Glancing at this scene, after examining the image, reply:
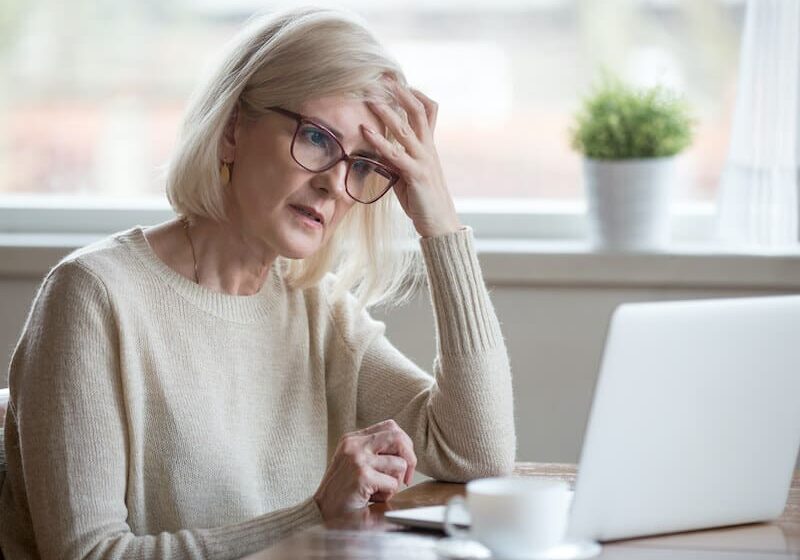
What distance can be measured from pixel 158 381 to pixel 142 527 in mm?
193

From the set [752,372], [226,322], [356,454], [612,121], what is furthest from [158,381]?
[612,121]

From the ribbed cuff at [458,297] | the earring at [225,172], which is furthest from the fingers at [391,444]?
the earring at [225,172]

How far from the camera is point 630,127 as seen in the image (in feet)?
8.39

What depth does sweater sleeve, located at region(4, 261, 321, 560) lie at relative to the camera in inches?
55.5

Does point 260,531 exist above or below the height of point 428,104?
below

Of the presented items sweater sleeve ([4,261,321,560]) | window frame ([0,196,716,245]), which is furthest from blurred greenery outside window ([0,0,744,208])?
sweater sleeve ([4,261,321,560])

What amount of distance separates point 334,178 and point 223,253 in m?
0.21

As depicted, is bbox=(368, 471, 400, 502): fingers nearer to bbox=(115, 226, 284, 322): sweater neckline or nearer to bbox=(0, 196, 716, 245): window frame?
bbox=(115, 226, 284, 322): sweater neckline

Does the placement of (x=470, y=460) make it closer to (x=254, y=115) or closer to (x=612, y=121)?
(x=254, y=115)

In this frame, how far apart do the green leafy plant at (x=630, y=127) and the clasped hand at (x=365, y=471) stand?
126cm

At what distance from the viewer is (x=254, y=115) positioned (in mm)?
1688

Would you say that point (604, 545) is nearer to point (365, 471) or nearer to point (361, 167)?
→ point (365, 471)

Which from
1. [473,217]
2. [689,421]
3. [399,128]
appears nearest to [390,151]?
[399,128]

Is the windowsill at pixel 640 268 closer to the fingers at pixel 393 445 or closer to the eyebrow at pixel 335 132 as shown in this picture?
the eyebrow at pixel 335 132
